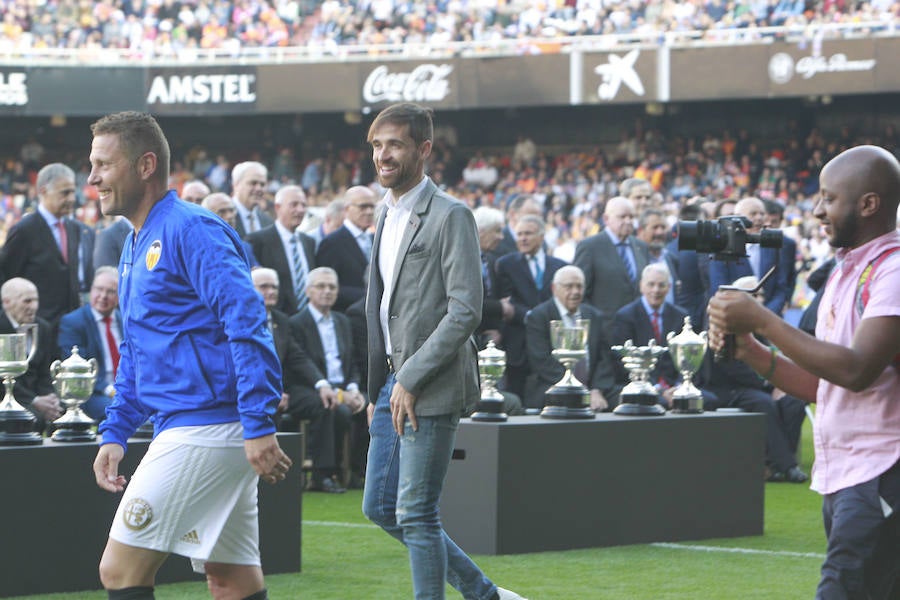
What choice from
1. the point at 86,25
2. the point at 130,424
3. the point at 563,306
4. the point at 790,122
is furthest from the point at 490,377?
the point at 86,25

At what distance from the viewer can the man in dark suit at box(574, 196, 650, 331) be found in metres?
11.5

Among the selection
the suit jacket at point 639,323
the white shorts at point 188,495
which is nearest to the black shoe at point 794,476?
the suit jacket at point 639,323

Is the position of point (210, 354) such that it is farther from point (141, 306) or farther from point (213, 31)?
point (213, 31)

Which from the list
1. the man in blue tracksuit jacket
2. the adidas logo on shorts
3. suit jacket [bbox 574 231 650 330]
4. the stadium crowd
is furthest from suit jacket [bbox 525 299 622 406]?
the stadium crowd

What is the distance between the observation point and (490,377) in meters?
8.01

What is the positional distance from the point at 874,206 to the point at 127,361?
7.42ft

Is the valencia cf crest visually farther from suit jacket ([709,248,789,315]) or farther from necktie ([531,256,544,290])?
suit jacket ([709,248,789,315])

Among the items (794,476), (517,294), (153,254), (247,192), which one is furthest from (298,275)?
(153,254)

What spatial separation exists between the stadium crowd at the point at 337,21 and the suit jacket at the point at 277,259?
1718 centimetres

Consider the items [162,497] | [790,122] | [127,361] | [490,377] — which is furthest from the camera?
[790,122]

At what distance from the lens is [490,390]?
313 inches

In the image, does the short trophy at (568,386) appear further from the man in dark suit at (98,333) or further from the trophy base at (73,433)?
the man in dark suit at (98,333)

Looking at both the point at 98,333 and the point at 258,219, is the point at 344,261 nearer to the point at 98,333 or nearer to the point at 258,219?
the point at 258,219

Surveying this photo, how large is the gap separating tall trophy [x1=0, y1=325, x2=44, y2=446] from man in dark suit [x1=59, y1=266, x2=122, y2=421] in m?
2.96
